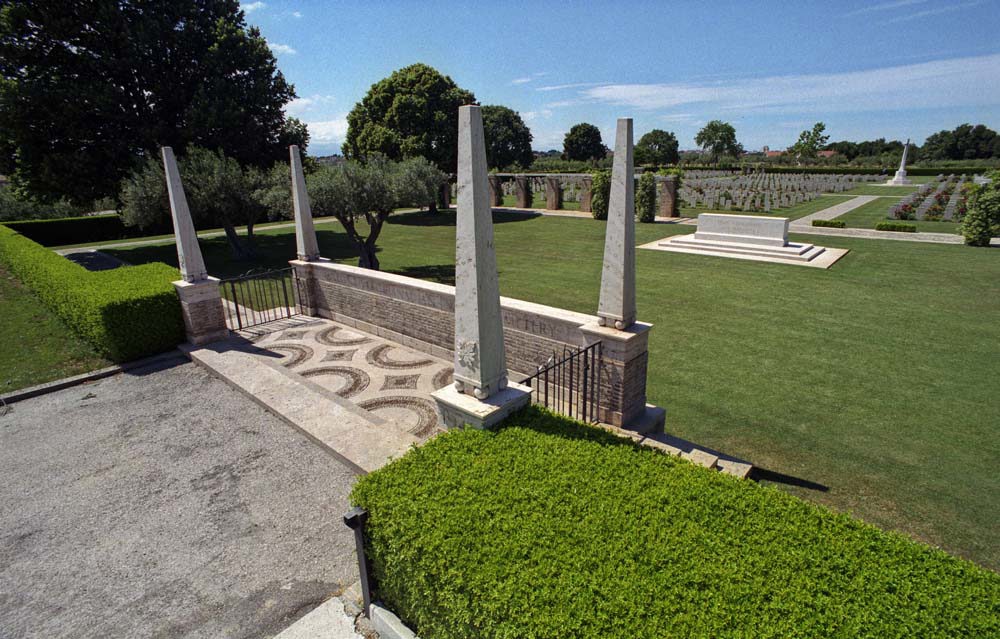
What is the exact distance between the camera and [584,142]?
268 feet

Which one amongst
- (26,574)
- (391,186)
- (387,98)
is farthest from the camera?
(387,98)

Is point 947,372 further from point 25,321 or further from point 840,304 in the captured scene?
point 25,321

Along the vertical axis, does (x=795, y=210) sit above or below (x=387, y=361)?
above

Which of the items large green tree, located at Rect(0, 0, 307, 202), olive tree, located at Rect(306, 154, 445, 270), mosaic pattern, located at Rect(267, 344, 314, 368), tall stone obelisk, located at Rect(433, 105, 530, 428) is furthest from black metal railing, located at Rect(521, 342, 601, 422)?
large green tree, located at Rect(0, 0, 307, 202)

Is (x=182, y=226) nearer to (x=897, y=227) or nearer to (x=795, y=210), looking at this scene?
(x=897, y=227)

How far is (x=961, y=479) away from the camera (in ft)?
19.0

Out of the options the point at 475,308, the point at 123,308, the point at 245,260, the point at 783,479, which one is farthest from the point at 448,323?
the point at 245,260

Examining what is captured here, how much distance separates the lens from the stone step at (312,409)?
5.89 meters

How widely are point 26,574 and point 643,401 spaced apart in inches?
267

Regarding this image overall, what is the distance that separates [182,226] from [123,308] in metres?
1.87

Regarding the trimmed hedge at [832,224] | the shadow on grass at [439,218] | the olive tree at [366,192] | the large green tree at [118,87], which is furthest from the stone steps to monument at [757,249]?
the large green tree at [118,87]

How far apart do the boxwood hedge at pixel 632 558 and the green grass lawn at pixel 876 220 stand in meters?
25.8

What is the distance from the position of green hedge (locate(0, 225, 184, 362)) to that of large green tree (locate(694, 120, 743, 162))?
4000 inches

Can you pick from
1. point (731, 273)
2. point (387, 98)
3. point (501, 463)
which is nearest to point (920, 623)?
point (501, 463)
